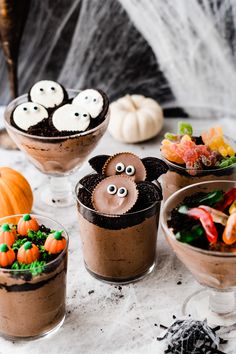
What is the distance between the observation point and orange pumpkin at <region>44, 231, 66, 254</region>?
48.3 inches

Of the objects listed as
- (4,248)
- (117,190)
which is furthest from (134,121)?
(4,248)

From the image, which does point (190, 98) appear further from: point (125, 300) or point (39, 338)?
point (39, 338)

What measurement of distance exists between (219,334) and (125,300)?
0.69ft

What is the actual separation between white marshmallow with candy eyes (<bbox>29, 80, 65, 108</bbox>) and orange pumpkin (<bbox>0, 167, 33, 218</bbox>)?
8.3 inches

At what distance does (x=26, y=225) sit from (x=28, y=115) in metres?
0.41

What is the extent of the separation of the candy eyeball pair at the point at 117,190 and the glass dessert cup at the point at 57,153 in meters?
0.25

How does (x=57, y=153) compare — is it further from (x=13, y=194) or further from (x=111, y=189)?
(x=111, y=189)

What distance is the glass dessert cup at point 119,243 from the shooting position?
1.32 meters

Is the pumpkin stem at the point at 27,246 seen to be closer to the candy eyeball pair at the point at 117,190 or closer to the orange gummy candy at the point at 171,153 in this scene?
the candy eyeball pair at the point at 117,190

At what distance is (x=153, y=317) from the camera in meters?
1.30

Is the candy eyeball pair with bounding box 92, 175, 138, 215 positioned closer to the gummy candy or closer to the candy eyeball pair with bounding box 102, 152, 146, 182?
the candy eyeball pair with bounding box 102, 152, 146, 182

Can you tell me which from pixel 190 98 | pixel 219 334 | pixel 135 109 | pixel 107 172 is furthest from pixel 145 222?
pixel 190 98

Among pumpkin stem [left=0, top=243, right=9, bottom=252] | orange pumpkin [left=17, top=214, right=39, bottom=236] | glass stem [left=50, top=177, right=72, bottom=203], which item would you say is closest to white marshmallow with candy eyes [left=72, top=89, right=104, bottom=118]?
glass stem [left=50, top=177, right=72, bottom=203]

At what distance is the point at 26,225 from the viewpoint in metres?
1.29
